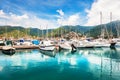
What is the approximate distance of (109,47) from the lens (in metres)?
90.2

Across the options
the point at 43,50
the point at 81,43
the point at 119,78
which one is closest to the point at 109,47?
the point at 81,43

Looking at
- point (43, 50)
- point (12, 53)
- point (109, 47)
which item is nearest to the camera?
point (12, 53)

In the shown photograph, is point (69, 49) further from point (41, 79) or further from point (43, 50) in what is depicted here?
point (41, 79)

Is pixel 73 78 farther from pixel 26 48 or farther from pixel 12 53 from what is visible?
pixel 26 48

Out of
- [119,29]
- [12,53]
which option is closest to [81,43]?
[12,53]

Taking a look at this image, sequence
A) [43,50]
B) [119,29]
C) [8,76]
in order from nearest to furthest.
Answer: [8,76], [43,50], [119,29]

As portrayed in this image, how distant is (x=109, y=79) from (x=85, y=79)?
143 inches

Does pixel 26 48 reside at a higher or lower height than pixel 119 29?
lower

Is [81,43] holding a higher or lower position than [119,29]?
lower

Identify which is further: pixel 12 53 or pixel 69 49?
pixel 69 49

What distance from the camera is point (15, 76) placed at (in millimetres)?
30766

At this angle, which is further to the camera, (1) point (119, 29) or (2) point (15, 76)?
(1) point (119, 29)

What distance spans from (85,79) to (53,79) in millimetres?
4954

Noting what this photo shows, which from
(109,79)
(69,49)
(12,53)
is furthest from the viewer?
(69,49)
